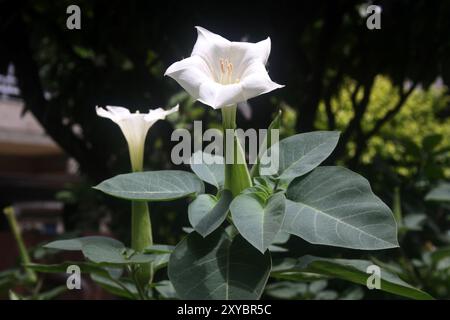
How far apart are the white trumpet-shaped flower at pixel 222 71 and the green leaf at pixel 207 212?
122 mm

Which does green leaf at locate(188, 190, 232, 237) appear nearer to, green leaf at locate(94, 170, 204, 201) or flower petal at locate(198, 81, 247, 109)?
green leaf at locate(94, 170, 204, 201)

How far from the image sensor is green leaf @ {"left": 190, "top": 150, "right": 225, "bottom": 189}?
0.76 meters

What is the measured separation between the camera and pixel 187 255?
0.64 meters

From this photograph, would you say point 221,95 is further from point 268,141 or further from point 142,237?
point 142,237

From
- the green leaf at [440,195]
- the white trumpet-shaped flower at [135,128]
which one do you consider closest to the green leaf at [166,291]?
the white trumpet-shaped flower at [135,128]

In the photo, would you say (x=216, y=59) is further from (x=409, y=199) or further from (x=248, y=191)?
(x=409, y=199)

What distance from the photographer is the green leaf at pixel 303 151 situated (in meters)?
0.71

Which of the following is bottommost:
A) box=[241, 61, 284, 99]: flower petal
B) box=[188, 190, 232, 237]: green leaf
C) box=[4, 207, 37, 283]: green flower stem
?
box=[4, 207, 37, 283]: green flower stem

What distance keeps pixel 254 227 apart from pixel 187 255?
9 centimetres

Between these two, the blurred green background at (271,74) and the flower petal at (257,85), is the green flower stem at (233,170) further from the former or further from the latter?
the blurred green background at (271,74)

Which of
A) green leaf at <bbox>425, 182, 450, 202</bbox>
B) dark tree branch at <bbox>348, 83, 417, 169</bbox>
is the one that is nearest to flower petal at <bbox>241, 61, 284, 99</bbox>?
green leaf at <bbox>425, 182, 450, 202</bbox>

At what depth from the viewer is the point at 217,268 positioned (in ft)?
2.05

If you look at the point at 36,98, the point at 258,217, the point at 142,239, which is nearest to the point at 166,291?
the point at 142,239
